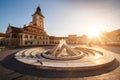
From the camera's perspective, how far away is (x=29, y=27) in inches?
1428

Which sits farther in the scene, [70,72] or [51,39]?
[51,39]

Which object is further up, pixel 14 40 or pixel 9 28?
pixel 9 28

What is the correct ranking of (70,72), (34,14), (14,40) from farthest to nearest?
(34,14), (14,40), (70,72)

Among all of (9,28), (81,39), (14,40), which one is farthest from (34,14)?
(81,39)

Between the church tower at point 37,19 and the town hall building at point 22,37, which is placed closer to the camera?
the town hall building at point 22,37

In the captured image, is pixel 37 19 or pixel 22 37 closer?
pixel 22 37

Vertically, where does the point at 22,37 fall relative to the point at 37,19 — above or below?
below

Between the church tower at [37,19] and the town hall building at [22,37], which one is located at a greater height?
the church tower at [37,19]

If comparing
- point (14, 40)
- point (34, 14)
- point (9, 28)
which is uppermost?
point (34, 14)

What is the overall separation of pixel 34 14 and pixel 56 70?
41.1m

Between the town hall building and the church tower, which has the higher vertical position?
the church tower

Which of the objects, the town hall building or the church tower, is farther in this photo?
the church tower

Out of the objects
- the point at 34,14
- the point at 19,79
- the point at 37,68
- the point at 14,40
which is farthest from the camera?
the point at 34,14

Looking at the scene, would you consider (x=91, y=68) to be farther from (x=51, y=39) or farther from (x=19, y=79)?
(x=51, y=39)
